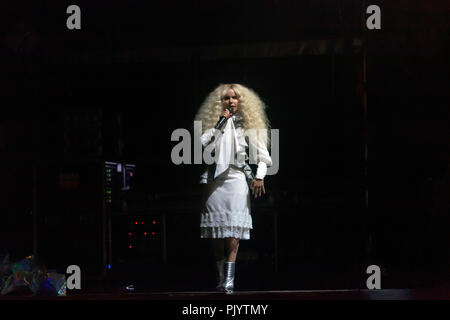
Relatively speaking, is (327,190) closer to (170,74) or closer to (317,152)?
(317,152)

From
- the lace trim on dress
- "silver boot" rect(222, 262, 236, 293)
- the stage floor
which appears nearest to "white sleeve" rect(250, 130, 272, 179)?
the lace trim on dress

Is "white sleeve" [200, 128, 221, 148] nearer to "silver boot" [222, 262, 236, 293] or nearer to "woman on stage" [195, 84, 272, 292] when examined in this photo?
"woman on stage" [195, 84, 272, 292]

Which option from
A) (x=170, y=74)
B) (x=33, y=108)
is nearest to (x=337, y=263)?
(x=170, y=74)

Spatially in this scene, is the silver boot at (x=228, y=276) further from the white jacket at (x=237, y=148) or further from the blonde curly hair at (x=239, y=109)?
the blonde curly hair at (x=239, y=109)

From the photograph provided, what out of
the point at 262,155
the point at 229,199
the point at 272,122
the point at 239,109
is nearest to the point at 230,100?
the point at 239,109

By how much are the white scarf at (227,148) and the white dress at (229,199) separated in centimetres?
1

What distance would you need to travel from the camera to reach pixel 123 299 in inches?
173

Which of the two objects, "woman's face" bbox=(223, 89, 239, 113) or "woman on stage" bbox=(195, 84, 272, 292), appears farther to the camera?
"woman's face" bbox=(223, 89, 239, 113)

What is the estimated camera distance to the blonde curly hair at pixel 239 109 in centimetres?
524

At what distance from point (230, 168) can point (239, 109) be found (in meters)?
0.58

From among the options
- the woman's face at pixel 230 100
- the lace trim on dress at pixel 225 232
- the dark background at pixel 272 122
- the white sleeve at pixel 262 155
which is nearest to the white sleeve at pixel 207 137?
the woman's face at pixel 230 100

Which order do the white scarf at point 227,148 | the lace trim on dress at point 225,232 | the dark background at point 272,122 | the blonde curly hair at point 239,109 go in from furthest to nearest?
the dark background at point 272,122 < the blonde curly hair at point 239,109 < the white scarf at point 227,148 < the lace trim on dress at point 225,232

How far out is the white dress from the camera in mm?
4988

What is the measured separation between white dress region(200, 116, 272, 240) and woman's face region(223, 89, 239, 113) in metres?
0.14
